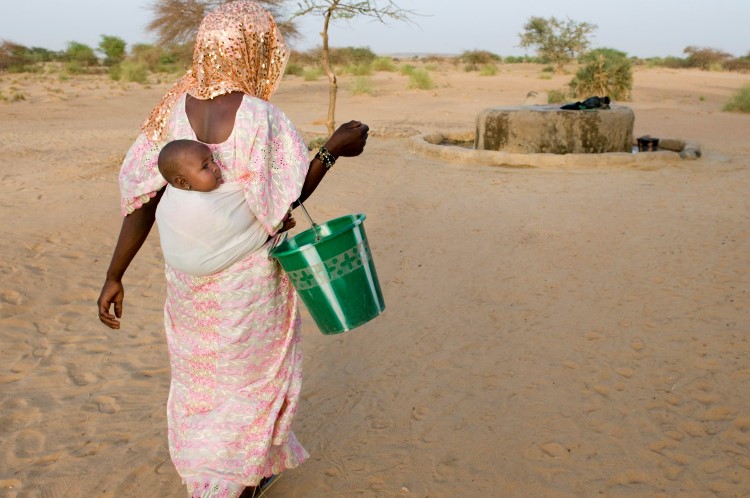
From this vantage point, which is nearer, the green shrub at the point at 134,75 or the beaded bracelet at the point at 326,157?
the beaded bracelet at the point at 326,157

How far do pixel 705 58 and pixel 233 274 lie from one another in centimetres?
4498

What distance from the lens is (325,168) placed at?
6.53 ft

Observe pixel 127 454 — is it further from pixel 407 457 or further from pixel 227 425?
pixel 407 457

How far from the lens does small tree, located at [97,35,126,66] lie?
37.8 metres

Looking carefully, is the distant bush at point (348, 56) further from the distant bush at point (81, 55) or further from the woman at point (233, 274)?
the woman at point (233, 274)

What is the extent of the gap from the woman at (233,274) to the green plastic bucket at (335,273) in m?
0.10

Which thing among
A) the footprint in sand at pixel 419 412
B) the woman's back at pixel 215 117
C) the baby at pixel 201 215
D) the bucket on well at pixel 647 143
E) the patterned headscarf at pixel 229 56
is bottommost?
the footprint in sand at pixel 419 412

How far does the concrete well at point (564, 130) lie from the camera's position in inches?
329

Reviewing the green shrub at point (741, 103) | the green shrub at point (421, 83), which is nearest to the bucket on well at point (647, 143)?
the green shrub at point (741, 103)

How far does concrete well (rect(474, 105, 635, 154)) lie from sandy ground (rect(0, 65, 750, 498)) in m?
1.17

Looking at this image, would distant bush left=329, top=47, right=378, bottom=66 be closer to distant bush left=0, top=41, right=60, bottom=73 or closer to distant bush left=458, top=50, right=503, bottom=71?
distant bush left=458, top=50, right=503, bottom=71

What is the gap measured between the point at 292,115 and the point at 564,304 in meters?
12.2

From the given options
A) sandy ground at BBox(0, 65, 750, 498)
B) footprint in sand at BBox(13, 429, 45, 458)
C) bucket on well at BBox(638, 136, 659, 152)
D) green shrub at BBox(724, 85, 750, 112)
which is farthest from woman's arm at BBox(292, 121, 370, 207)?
green shrub at BBox(724, 85, 750, 112)

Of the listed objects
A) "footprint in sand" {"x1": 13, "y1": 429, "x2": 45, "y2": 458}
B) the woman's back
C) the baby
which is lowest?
"footprint in sand" {"x1": 13, "y1": 429, "x2": 45, "y2": 458}
